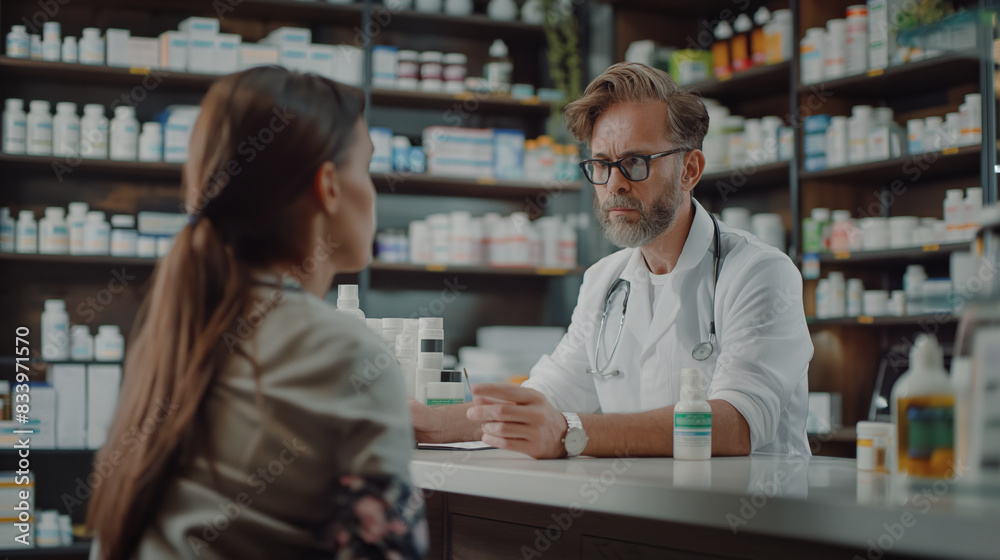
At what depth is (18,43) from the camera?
12.8 feet

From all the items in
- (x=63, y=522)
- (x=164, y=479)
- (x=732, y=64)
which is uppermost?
(x=732, y=64)

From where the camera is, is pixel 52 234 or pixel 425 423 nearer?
pixel 425 423

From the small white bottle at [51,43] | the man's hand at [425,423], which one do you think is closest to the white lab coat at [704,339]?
the man's hand at [425,423]

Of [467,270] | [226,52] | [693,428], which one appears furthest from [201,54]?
[693,428]

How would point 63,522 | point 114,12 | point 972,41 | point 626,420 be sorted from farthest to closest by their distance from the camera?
point 114,12, point 63,522, point 972,41, point 626,420

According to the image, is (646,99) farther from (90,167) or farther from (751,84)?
(90,167)

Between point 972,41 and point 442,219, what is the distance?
2892mm

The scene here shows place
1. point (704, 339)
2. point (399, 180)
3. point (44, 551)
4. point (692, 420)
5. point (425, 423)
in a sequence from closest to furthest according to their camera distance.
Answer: point (692, 420), point (425, 423), point (704, 339), point (44, 551), point (399, 180)

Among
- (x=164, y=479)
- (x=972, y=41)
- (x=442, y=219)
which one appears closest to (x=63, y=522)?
(x=442, y=219)

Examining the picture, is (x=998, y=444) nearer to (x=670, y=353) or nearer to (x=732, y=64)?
(x=670, y=353)

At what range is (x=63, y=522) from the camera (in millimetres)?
3906

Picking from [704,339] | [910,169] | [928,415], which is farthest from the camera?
[910,169]

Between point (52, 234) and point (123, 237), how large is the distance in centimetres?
27

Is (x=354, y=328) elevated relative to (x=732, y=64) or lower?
lower
